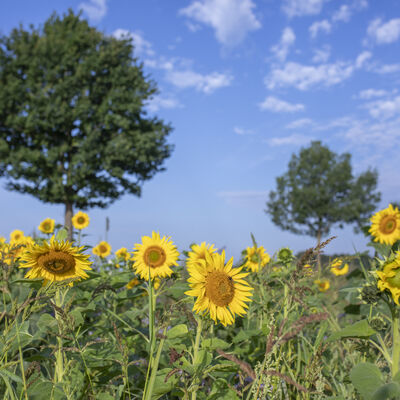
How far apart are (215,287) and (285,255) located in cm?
136

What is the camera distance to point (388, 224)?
189 inches

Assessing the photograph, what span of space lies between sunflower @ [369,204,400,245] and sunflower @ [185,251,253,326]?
3.48m

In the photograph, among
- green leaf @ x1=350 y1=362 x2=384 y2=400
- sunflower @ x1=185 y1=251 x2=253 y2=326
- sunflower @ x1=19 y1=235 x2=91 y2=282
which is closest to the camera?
green leaf @ x1=350 y1=362 x2=384 y2=400

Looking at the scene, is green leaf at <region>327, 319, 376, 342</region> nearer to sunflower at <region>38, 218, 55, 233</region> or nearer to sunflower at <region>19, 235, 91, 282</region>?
sunflower at <region>19, 235, 91, 282</region>

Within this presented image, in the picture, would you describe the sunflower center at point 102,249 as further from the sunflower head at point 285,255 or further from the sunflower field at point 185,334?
the sunflower head at point 285,255

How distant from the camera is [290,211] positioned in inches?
1528

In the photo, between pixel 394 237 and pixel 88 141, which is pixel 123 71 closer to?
pixel 88 141

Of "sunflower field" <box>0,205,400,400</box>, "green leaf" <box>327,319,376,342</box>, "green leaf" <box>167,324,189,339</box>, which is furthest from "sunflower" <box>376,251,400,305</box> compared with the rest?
"green leaf" <box>167,324,189,339</box>

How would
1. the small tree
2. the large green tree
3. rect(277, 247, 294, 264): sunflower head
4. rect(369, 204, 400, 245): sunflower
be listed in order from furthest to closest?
the small tree → the large green tree → rect(369, 204, 400, 245): sunflower → rect(277, 247, 294, 264): sunflower head

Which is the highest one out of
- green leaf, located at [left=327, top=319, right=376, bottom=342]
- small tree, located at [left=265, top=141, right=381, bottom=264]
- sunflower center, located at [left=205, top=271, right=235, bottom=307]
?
small tree, located at [left=265, top=141, right=381, bottom=264]

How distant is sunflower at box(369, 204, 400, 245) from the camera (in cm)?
477

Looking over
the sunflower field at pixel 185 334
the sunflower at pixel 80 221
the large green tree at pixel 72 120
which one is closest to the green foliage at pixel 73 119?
the large green tree at pixel 72 120

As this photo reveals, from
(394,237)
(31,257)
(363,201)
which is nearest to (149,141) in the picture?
(394,237)

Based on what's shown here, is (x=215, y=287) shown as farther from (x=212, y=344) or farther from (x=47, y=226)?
(x=47, y=226)
